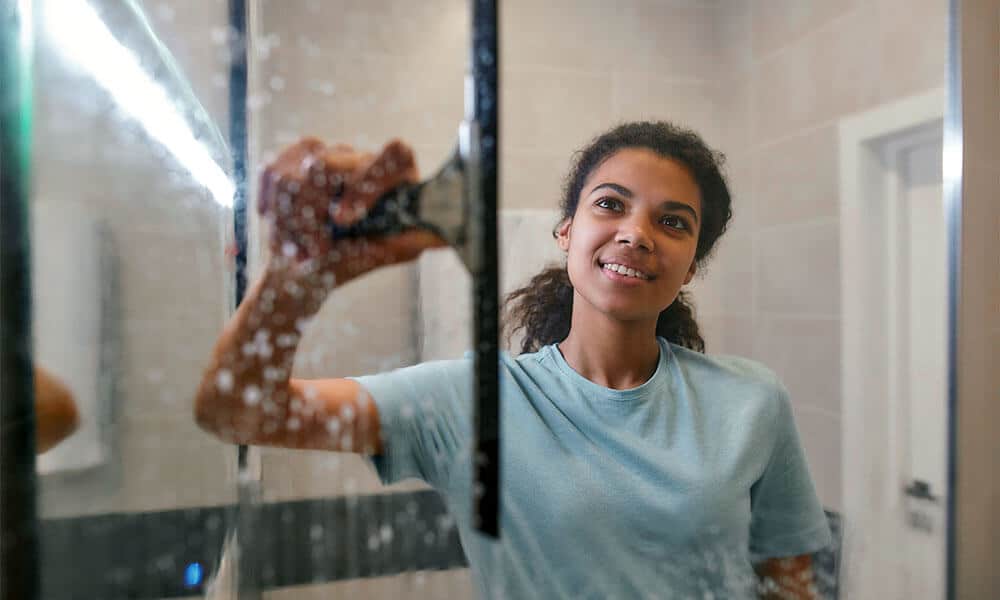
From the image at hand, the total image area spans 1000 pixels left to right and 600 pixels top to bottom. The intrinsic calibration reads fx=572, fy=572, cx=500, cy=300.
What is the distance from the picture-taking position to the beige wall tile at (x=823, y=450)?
53 cm

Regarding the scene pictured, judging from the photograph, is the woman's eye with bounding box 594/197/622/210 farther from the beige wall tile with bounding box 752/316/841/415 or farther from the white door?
the white door

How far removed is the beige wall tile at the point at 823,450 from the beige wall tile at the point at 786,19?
1.13 ft

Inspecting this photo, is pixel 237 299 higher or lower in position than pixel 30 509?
higher

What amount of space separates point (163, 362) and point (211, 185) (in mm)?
104

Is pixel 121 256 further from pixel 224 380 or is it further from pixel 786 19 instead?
pixel 786 19

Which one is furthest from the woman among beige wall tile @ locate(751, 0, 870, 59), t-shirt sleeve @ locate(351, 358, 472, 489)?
beige wall tile @ locate(751, 0, 870, 59)

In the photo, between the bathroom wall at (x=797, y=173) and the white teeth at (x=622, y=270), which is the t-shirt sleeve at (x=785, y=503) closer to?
the bathroom wall at (x=797, y=173)

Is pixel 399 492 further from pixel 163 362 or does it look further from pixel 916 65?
pixel 916 65

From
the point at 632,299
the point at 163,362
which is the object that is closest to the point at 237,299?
the point at 163,362

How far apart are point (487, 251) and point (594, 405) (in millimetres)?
207

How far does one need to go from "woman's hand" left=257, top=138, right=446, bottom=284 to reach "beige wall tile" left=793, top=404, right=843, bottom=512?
0.42 m

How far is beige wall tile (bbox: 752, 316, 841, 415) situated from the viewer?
0.53 meters

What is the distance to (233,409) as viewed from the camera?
0.32 m

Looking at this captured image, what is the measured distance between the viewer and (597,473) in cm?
42
